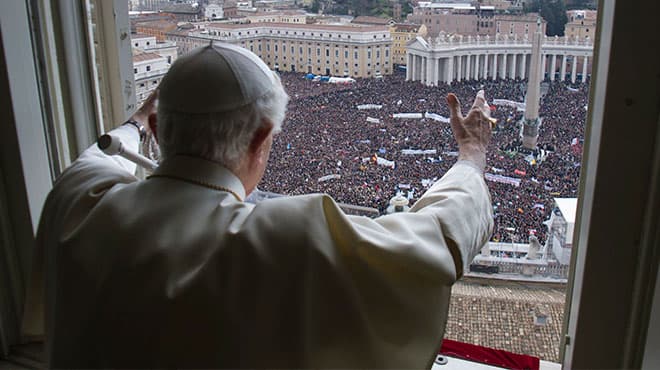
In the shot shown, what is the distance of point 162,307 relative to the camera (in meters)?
Answer: 0.77

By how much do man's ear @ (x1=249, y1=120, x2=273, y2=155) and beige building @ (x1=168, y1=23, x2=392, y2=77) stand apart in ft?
2.39

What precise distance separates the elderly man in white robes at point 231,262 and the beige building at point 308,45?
0.70m

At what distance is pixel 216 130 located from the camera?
855mm

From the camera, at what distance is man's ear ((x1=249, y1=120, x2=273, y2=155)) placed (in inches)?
34.9

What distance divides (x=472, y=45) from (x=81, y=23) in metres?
1.08

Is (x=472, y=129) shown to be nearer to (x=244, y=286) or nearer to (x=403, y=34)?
(x=403, y=34)

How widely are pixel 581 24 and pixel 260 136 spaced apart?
76 cm

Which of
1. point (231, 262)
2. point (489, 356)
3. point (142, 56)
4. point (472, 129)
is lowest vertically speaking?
point (489, 356)

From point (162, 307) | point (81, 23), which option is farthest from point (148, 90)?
point (162, 307)

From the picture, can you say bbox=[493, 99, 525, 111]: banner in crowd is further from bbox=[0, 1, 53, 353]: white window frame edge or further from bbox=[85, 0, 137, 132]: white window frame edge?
bbox=[0, 1, 53, 353]: white window frame edge

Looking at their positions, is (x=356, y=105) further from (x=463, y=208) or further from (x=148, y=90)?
(x=463, y=208)

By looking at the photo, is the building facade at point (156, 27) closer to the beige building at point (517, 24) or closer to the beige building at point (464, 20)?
the beige building at point (464, 20)

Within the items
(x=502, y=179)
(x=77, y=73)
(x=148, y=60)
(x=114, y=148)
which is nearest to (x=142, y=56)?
(x=148, y=60)

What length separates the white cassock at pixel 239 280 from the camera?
77cm
